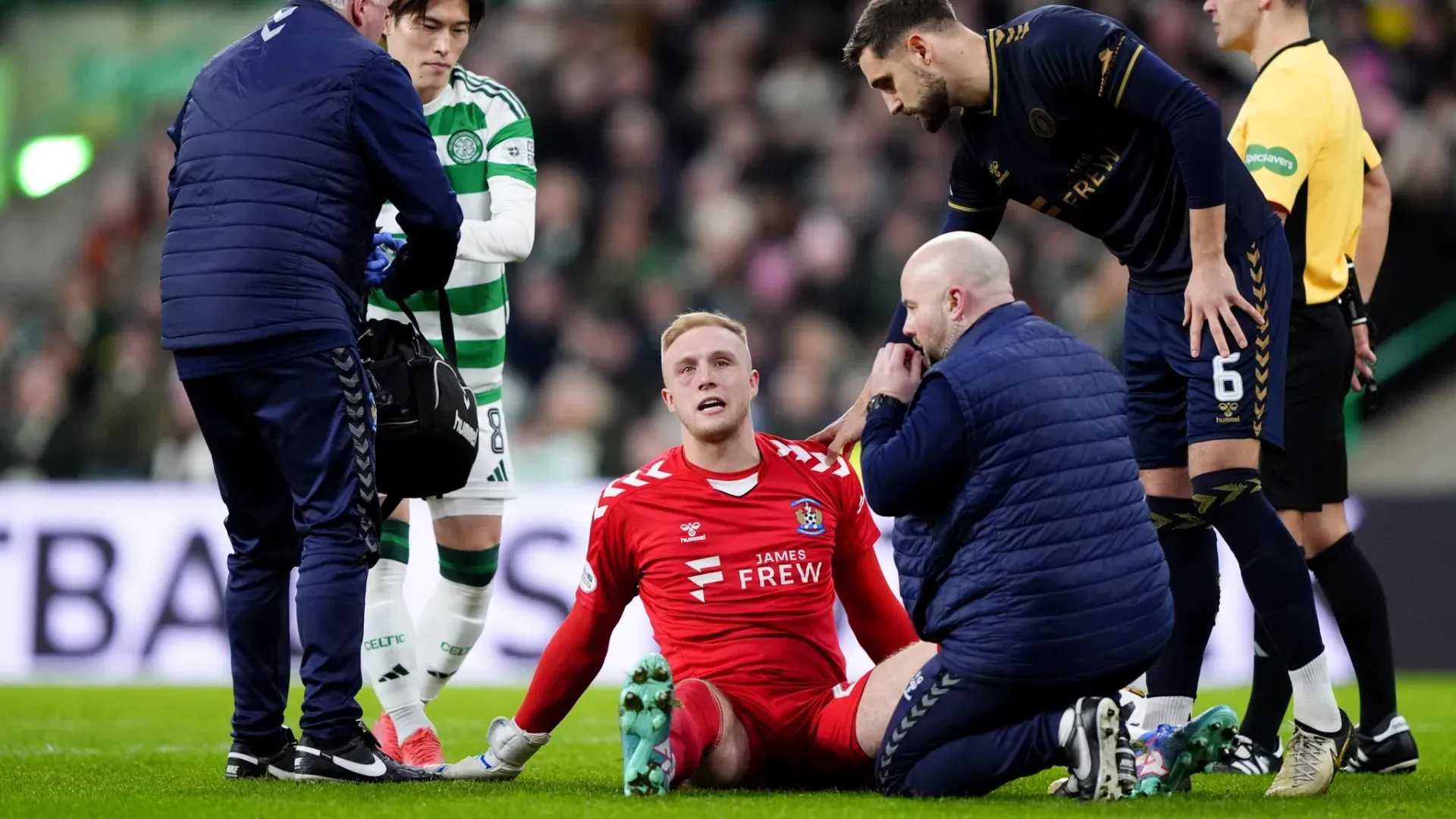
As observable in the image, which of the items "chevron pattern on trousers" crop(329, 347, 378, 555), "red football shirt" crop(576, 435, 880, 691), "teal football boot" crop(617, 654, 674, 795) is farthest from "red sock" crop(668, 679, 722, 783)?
"chevron pattern on trousers" crop(329, 347, 378, 555)

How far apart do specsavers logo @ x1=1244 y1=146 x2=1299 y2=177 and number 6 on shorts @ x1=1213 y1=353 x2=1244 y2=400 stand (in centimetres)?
81

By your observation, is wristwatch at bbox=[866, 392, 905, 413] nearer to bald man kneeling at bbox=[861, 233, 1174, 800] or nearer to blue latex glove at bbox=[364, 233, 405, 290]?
bald man kneeling at bbox=[861, 233, 1174, 800]

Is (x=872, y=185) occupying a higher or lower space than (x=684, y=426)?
higher

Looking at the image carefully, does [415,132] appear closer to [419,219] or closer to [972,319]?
A: [419,219]

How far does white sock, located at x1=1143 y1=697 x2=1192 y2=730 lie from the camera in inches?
185

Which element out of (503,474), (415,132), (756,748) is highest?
(415,132)

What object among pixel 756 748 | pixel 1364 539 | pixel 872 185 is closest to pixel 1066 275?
pixel 872 185

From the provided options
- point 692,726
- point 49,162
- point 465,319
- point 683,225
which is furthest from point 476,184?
point 49,162

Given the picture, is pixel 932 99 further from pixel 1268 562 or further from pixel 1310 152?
pixel 1268 562

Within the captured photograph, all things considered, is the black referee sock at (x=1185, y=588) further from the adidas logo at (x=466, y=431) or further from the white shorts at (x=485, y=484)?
the white shorts at (x=485, y=484)

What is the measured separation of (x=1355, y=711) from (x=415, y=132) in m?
4.49

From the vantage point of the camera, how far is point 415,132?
4426 millimetres

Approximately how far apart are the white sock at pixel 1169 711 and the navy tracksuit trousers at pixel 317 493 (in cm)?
210

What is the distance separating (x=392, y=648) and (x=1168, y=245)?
2520mm
